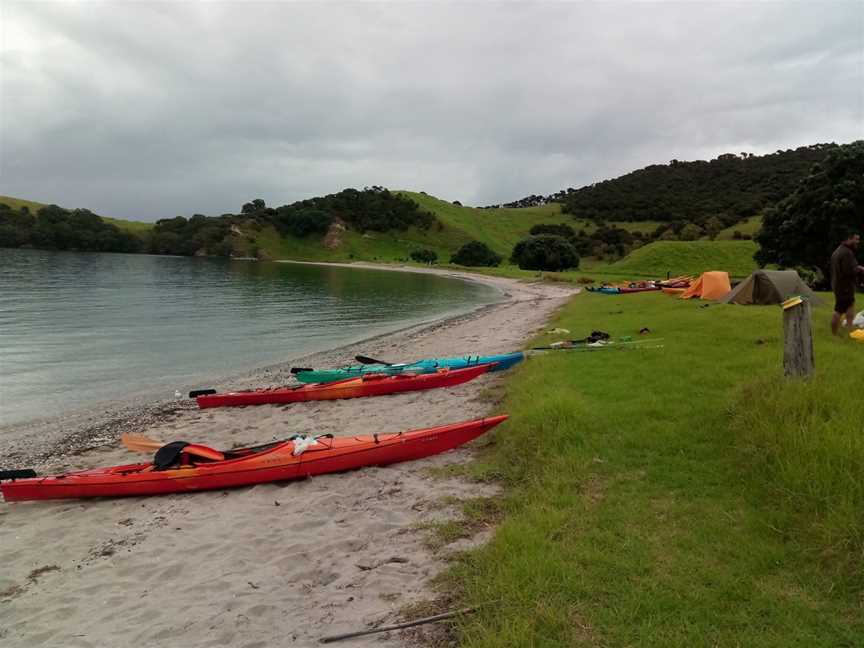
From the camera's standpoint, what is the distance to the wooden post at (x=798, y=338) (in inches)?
266

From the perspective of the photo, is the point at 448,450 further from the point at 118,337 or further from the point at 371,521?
the point at 118,337

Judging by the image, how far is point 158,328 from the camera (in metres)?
28.7

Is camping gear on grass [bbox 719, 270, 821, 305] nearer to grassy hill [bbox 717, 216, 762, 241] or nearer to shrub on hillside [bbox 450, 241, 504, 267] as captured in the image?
grassy hill [bbox 717, 216, 762, 241]

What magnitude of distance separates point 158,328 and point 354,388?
790 inches

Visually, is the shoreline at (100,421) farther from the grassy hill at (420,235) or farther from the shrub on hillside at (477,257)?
the grassy hill at (420,235)

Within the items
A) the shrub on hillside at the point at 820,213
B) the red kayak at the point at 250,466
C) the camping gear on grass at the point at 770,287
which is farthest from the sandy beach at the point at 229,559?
the shrub on hillside at the point at 820,213

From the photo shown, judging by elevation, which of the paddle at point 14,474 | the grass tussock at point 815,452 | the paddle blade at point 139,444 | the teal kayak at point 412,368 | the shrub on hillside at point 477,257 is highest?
the shrub on hillside at point 477,257

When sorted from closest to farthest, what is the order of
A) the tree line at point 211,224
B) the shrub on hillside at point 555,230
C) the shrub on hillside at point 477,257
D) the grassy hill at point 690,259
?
the grassy hill at point 690,259, the shrub on hillside at point 477,257, the shrub on hillside at point 555,230, the tree line at point 211,224

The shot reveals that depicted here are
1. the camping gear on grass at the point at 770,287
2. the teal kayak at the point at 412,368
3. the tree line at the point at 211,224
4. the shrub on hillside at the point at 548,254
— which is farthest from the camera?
the tree line at the point at 211,224

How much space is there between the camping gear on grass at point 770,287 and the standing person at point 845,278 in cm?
751

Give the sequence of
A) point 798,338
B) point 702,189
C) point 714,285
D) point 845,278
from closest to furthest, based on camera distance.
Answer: point 798,338 < point 845,278 < point 714,285 < point 702,189

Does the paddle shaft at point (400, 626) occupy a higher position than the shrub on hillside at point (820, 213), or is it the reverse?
the shrub on hillside at point (820, 213)

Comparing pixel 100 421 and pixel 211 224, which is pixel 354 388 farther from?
pixel 211 224

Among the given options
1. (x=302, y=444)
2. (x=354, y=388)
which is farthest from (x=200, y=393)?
→ (x=302, y=444)
